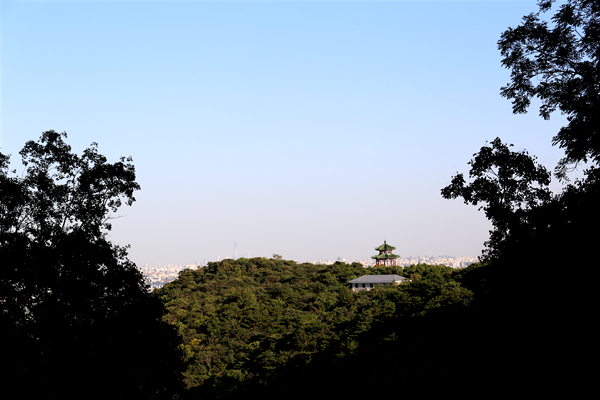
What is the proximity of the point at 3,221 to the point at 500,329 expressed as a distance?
630 inches

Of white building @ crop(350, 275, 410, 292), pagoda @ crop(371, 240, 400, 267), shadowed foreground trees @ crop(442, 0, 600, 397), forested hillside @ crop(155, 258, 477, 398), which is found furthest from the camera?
pagoda @ crop(371, 240, 400, 267)

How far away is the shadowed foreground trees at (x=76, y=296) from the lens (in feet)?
41.0

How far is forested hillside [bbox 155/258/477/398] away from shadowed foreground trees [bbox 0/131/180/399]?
210 cm

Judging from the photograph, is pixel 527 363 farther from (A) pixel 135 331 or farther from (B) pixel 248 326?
(B) pixel 248 326

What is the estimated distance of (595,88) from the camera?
12.8 metres

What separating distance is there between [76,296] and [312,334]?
27113mm

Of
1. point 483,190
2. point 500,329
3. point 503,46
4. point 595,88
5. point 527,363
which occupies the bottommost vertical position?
point 527,363

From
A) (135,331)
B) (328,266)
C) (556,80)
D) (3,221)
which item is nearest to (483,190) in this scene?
(556,80)

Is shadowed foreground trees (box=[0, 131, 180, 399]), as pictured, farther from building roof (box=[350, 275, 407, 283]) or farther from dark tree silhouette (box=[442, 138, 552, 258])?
building roof (box=[350, 275, 407, 283])

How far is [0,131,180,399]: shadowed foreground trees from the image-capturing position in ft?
41.0

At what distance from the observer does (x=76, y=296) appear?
582 inches

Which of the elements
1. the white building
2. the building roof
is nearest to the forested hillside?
the white building

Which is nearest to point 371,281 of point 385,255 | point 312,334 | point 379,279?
point 379,279

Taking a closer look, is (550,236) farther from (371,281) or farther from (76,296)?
(371,281)
